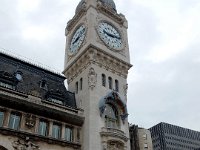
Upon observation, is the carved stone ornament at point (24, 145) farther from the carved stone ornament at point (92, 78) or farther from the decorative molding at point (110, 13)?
the decorative molding at point (110, 13)

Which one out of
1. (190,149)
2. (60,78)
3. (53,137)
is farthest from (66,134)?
(190,149)

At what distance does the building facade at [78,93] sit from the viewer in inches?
1427

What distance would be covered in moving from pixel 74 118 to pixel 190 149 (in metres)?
150

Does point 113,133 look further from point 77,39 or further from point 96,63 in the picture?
point 77,39

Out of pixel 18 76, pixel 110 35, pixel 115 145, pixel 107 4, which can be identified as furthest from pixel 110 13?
pixel 115 145

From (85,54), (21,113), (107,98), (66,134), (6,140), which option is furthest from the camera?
(85,54)

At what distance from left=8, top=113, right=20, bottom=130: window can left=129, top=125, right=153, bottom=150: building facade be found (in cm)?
2109

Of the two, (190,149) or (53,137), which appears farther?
(190,149)

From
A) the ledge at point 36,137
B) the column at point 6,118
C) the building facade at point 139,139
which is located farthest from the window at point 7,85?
the building facade at point 139,139

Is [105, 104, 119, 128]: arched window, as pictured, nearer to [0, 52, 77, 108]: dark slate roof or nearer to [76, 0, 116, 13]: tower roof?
[0, 52, 77, 108]: dark slate roof

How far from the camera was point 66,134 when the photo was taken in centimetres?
3956

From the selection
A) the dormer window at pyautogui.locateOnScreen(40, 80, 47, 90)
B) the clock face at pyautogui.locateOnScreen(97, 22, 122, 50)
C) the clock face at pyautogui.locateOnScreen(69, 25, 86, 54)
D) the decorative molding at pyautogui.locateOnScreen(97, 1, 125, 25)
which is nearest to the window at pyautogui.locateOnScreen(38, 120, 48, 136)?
the dormer window at pyautogui.locateOnScreen(40, 80, 47, 90)

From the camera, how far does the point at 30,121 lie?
3653 centimetres

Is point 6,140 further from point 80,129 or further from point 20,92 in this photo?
point 80,129
